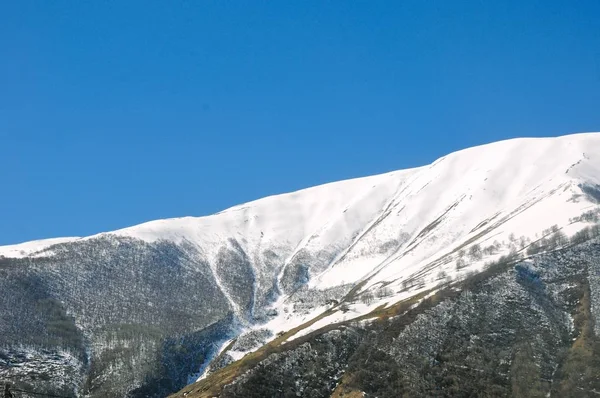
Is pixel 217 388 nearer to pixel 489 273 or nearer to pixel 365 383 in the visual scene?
pixel 365 383

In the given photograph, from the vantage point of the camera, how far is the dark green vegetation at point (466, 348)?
136m

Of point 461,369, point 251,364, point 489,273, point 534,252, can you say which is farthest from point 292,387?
point 534,252

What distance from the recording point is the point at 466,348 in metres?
149

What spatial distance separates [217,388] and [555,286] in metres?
83.6

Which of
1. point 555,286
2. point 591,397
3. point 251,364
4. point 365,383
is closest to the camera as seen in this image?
point 591,397

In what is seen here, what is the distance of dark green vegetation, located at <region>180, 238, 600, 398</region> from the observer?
446 feet

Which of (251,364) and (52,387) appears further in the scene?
(52,387)

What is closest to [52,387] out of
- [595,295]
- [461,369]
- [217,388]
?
[217,388]

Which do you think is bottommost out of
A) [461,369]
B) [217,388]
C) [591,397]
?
[591,397]

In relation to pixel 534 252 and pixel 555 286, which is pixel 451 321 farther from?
pixel 534 252

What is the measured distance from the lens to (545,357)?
14150 cm

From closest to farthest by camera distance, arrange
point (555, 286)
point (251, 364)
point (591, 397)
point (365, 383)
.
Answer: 1. point (591, 397)
2. point (365, 383)
3. point (251, 364)
4. point (555, 286)

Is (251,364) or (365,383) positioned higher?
(251,364)

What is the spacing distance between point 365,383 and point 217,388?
31.1 meters
